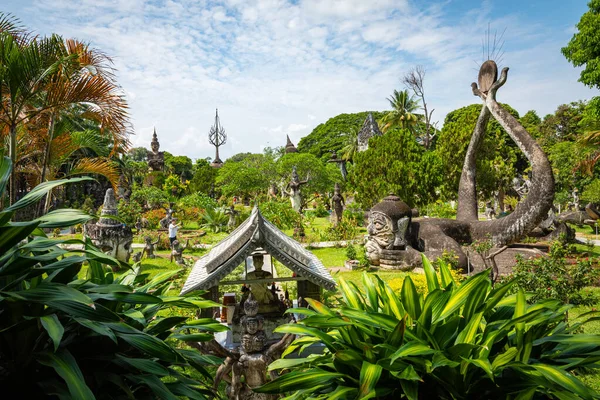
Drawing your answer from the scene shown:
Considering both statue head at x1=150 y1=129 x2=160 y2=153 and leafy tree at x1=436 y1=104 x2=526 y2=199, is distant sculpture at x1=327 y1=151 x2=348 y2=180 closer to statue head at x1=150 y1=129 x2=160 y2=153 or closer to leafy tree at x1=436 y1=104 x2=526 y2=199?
statue head at x1=150 y1=129 x2=160 y2=153

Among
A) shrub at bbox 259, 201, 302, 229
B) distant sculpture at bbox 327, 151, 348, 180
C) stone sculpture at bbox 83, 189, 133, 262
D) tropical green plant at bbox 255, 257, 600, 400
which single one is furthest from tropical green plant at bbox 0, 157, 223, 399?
distant sculpture at bbox 327, 151, 348, 180

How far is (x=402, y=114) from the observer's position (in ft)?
113

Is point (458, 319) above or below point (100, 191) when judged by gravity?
below

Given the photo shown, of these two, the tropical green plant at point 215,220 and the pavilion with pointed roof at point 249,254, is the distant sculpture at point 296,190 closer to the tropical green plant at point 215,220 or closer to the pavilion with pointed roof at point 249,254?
the tropical green plant at point 215,220

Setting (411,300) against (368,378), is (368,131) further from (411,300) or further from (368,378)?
(368,378)

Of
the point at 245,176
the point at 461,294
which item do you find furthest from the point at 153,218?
the point at 461,294

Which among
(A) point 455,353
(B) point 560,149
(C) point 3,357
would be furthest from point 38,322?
(B) point 560,149

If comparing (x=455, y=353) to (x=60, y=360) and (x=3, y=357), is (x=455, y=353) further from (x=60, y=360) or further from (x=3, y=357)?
(x=3, y=357)

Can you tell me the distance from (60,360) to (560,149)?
2762cm

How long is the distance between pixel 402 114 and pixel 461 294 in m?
34.1

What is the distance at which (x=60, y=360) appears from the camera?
1.66 m

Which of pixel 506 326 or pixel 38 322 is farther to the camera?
pixel 506 326

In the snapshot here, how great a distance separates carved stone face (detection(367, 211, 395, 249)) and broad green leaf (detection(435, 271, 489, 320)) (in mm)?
8878

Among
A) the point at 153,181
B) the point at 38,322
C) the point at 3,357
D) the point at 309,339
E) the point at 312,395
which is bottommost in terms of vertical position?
the point at 312,395
